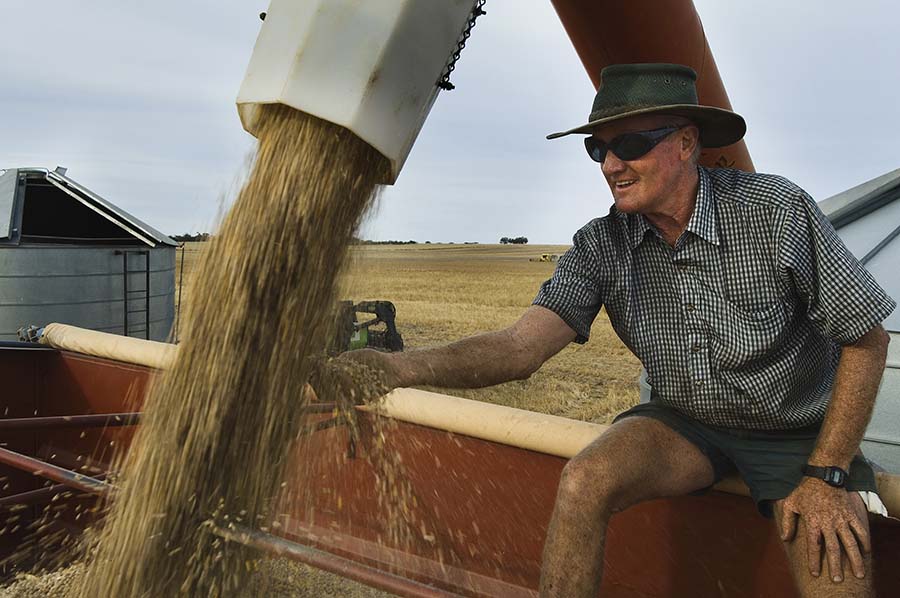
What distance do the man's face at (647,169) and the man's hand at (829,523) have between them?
2.53 feet

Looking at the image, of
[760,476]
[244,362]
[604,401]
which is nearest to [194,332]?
[244,362]

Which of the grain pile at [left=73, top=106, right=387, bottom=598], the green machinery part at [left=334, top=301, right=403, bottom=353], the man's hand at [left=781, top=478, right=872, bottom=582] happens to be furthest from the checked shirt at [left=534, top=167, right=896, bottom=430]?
the green machinery part at [left=334, top=301, right=403, bottom=353]

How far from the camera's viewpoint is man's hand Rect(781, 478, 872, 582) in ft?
5.27

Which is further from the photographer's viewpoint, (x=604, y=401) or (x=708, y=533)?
(x=604, y=401)

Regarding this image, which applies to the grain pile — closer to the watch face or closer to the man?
the man

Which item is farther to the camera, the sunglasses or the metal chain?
the sunglasses

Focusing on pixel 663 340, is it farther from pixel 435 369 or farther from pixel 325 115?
pixel 325 115

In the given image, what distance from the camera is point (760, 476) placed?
73.2 inches

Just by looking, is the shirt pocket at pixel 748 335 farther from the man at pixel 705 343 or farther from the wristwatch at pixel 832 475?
the wristwatch at pixel 832 475

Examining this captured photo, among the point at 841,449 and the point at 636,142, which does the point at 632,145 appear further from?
the point at 841,449

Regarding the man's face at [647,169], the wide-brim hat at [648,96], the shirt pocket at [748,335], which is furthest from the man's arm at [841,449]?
the wide-brim hat at [648,96]

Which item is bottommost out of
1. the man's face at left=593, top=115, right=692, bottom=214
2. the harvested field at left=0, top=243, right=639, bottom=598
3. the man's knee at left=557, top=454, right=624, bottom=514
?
the harvested field at left=0, top=243, right=639, bottom=598

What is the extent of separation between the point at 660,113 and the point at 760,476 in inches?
36.8

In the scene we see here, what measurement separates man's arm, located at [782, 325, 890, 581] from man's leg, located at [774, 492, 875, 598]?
2 centimetres
